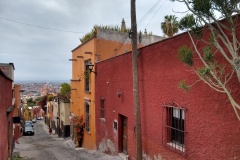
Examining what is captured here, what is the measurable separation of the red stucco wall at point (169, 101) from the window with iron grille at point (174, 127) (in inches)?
6.7

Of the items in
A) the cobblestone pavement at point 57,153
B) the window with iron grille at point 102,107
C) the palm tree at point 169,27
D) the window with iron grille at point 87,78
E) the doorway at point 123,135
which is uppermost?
the palm tree at point 169,27

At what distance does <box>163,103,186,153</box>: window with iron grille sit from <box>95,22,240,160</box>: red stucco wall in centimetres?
17

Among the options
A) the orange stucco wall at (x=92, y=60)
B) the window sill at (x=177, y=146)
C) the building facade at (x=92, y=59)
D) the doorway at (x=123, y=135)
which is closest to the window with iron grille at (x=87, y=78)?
the building facade at (x=92, y=59)

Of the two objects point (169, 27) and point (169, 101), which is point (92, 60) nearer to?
point (169, 27)

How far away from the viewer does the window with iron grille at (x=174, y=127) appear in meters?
6.29

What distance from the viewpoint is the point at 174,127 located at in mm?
6688

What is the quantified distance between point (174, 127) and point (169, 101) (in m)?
0.72

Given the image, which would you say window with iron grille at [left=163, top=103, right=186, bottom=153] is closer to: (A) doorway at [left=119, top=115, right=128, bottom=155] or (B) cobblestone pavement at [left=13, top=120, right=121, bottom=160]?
(A) doorway at [left=119, top=115, right=128, bottom=155]

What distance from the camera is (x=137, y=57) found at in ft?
27.0

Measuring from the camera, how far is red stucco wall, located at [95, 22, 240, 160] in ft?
16.0

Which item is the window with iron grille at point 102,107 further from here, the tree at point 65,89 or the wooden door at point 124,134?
the tree at point 65,89

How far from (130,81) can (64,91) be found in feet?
62.9

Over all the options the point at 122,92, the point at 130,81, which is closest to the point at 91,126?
the point at 122,92

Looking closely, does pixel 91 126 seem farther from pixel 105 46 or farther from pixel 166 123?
pixel 166 123
